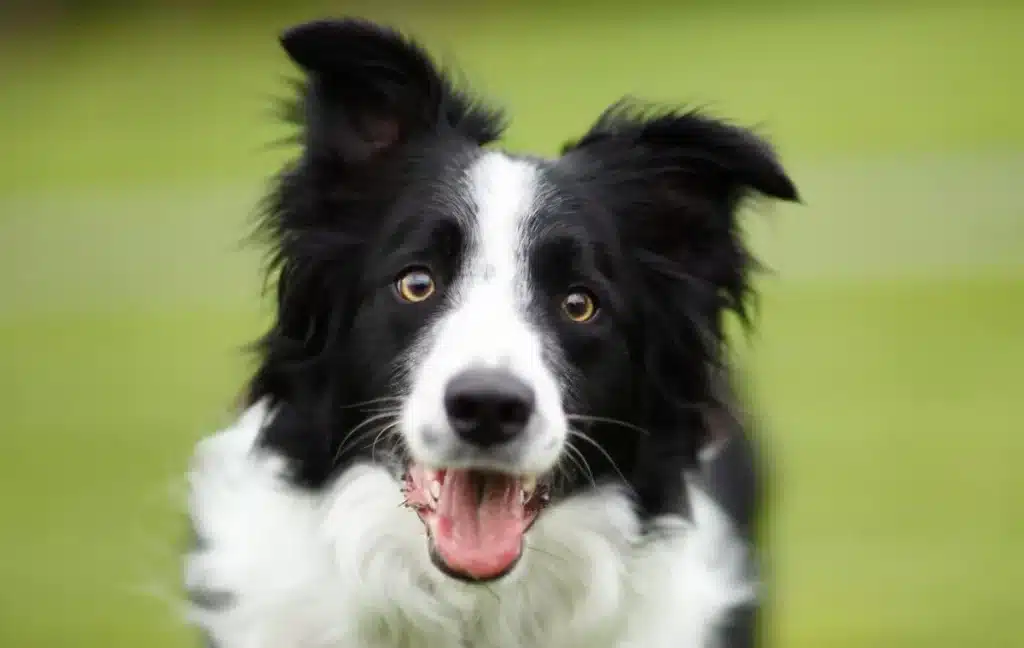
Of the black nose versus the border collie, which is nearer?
the black nose

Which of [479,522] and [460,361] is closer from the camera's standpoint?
[460,361]

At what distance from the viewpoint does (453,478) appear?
2.88 meters

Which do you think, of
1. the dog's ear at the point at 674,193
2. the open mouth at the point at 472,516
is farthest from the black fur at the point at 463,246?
the open mouth at the point at 472,516

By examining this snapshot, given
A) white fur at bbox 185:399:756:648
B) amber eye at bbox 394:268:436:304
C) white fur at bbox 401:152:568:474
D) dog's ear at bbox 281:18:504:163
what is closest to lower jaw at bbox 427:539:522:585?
white fur at bbox 185:399:756:648

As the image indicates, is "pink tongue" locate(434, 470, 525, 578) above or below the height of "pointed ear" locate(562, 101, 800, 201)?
below

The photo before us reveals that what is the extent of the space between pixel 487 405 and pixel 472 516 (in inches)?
13.2

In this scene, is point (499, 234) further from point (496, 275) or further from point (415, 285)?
point (415, 285)

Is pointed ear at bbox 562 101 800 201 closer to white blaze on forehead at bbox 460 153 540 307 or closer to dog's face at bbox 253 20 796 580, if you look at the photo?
dog's face at bbox 253 20 796 580

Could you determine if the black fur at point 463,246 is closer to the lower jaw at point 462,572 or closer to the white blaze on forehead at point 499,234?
the white blaze on forehead at point 499,234

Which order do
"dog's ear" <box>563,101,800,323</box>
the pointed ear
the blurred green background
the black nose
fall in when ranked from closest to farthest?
the black nose < the pointed ear < "dog's ear" <box>563,101,800,323</box> < the blurred green background

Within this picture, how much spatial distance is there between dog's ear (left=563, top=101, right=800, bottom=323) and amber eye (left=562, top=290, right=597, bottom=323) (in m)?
0.26

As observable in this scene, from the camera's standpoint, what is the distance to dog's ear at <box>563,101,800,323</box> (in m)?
3.29

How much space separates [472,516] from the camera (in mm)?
2877

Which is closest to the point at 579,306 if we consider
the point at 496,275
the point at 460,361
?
the point at 496,275
